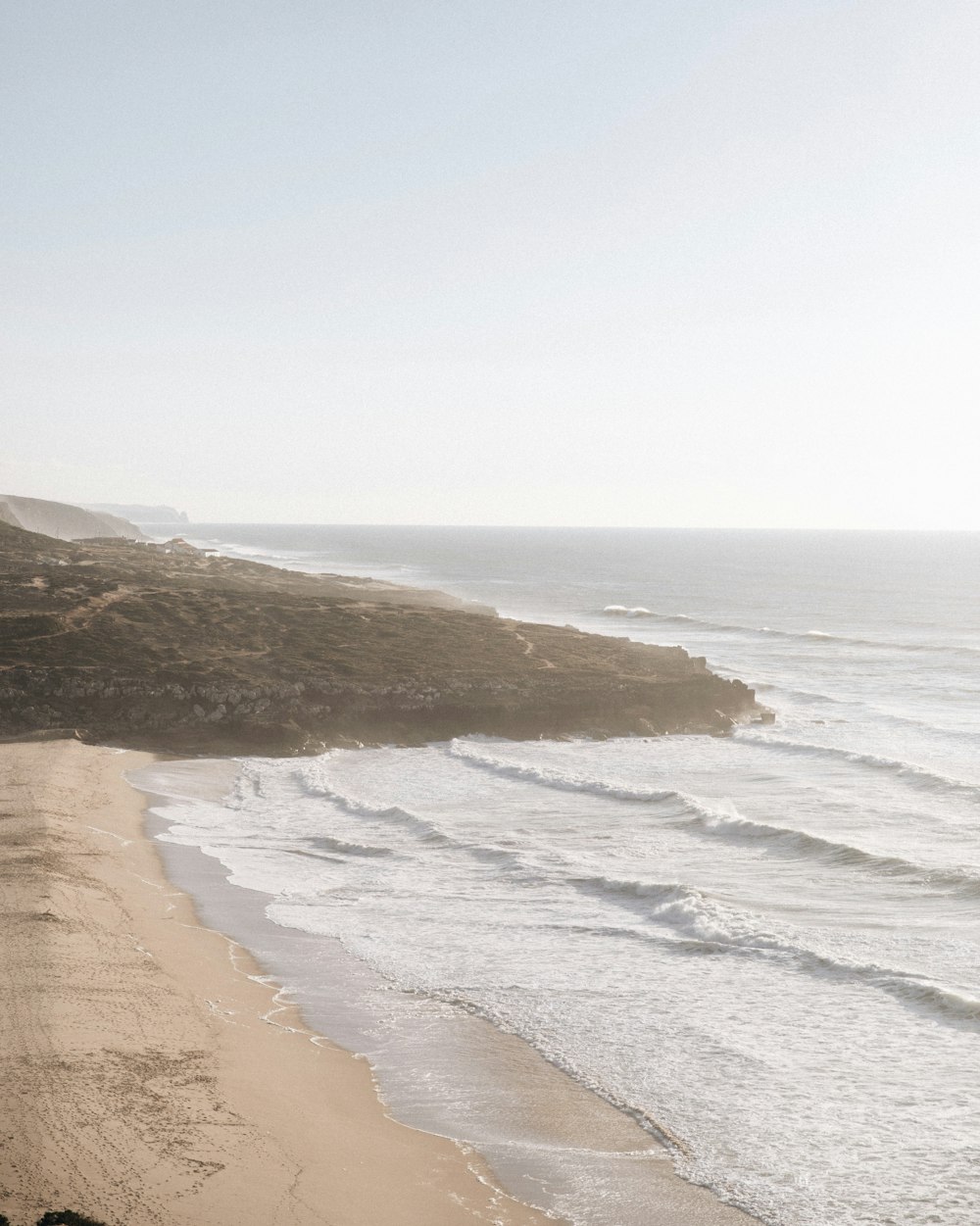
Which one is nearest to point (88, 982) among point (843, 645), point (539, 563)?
point (843, 645)

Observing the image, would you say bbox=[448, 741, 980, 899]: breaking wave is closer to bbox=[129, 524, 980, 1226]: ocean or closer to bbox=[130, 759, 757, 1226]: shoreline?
bbox=[129, 524, 980, 1226]: ocean

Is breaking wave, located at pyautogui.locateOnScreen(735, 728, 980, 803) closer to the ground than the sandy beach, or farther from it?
farther from it

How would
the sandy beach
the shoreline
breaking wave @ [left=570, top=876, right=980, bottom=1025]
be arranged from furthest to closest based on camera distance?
breaking wave @ [left=570, top=876, right=980, bottom=1025] < the shoreline < the sandy beach

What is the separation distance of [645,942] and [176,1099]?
9.16 m

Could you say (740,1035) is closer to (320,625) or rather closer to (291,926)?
(291,926)

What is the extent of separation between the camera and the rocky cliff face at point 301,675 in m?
37.5

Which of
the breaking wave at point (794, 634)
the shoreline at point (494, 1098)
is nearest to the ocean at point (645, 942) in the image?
the shoreline at point (494, 1098)

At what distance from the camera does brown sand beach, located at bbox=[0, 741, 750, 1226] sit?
377 inches

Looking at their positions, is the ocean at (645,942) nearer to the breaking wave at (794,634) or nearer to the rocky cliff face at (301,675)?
the rocky cliff face at (301,675)

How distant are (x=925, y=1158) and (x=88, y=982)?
35.4ft

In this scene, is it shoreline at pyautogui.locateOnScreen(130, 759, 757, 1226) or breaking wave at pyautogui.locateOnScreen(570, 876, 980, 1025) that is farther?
breaking wave at pyautogui.locateOnScreen(570, 876, 980, 1025)

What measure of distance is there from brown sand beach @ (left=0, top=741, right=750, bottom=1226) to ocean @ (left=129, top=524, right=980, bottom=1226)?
2.17 feet

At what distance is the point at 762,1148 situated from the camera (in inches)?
453

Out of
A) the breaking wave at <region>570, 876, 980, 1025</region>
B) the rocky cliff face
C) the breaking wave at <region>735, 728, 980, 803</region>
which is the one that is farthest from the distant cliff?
the breaking wave at <region>570, 876, 980, 1025</region>
